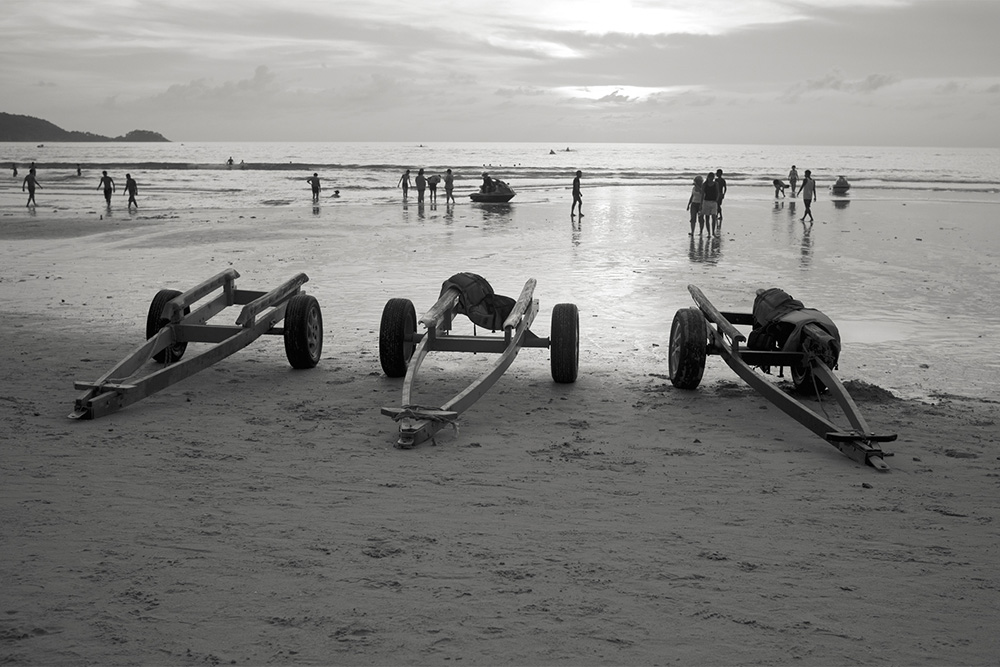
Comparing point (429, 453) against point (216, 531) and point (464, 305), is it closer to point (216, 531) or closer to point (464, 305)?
point (216, 531)

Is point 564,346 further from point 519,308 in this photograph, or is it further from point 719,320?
point 719,320

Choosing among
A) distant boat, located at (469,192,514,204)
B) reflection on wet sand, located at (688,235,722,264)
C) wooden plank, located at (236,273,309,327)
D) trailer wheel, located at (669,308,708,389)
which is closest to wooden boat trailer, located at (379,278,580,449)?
trailer wheel, located at (669,308,708,389)

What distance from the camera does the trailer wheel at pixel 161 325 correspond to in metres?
8.78

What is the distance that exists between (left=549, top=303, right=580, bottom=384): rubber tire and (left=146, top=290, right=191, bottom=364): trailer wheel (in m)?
3.83

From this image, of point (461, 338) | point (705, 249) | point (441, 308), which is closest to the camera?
point (461, 338)

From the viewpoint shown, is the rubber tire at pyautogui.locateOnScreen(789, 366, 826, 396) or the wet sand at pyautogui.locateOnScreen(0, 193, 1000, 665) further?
the rubber tire at pyautogui.locateOnScreen(789, 366, 826, 396)

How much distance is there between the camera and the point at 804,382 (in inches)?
310

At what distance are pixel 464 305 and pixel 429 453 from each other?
3077 millimetres

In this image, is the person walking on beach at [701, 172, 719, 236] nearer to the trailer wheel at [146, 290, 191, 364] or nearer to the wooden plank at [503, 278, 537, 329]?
the wooden plank at [503, 278, 537, 329]

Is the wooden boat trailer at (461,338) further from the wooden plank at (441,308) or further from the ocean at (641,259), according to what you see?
the ocean at (641,259)

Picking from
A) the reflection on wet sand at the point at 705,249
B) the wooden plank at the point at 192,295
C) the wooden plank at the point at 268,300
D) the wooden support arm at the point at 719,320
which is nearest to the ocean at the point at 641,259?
the reflection on wet sand at the point at 705,249

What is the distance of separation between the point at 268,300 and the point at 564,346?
310cm

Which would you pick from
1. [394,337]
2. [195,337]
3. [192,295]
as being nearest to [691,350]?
[394,337]

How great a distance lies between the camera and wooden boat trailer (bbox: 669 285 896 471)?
19.8ft
